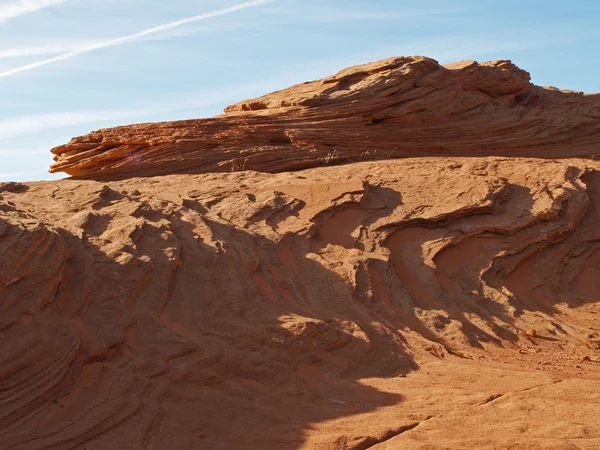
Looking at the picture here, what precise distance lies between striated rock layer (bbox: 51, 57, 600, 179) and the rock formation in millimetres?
72

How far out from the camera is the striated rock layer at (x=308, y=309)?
19.1 ft

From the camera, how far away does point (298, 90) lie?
16.5 m

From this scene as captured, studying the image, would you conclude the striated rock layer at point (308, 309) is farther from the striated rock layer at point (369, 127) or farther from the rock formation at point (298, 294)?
the striated rock layer at point (369, 127)

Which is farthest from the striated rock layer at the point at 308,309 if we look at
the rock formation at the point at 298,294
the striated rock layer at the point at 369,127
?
the striated rock layer at the point at 369,127

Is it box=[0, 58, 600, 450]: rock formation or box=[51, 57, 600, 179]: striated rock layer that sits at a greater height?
box=[51, 57, 600, 179]: striated rock layer

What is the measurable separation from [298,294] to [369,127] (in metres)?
7.35

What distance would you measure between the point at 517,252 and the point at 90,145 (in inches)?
299

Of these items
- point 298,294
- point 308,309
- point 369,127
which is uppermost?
point 369,127

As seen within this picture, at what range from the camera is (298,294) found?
8852 millimetres

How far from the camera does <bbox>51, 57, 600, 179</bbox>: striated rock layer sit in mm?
13766

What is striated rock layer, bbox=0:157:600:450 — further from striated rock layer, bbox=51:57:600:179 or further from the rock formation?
striated rock layer, bbox=51:57:600:179

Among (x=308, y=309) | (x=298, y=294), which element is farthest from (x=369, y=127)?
(x=308, y=309)

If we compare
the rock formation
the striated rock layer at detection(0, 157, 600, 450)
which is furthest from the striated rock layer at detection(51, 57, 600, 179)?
the striated rock layer at detection(0, 157, 600, 450)

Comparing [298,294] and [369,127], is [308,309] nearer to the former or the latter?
[298,294]
